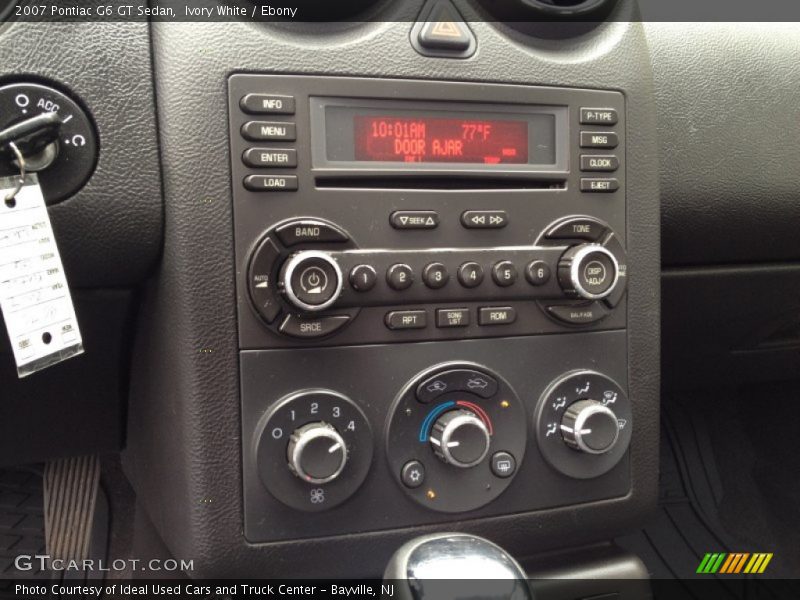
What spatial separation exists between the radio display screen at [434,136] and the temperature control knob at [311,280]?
0.09 m

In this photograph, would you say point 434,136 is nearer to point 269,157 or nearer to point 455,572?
point 269,157

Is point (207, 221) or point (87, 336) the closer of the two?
point (207, 221)

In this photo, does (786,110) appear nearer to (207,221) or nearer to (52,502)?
(207,221)

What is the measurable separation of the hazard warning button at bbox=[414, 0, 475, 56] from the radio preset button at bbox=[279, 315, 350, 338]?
0.84 ft

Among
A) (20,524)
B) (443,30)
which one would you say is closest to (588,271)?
(443,30)

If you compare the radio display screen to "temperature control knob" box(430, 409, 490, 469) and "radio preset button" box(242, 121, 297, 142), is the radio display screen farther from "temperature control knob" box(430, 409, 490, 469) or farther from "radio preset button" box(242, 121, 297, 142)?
"temperature control knob" box(430, 409, 490, 469)

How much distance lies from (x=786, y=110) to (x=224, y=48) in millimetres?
722

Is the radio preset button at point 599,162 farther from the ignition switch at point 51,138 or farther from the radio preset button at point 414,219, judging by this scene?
the ignition switch at point 51,138

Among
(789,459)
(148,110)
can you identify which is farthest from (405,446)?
(789,459)

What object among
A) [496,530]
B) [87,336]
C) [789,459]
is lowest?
[789,459]

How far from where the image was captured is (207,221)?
2.12 feet

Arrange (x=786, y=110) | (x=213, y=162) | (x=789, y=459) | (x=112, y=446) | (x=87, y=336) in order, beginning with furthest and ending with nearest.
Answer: (x=789, y=459)
(x=786, y=110)
(x=112, y=446)
(x=87, y=336)
(x=213, y=162)

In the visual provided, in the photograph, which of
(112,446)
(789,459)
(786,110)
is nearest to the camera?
(112,446)

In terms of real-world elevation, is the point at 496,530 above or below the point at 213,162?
below
